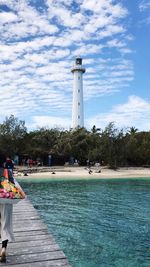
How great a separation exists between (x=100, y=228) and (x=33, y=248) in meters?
5.79

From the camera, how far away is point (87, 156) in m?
46.4

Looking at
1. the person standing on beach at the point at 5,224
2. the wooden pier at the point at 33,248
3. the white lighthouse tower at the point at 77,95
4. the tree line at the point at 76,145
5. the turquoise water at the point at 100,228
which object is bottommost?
the turquoise water at the point at 100,228

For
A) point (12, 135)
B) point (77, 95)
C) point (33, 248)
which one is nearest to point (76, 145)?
point (12, 135)

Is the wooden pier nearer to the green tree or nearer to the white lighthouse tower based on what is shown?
the green tree

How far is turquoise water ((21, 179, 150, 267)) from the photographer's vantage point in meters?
8.55

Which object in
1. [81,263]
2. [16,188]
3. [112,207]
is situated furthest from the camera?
[112,207]

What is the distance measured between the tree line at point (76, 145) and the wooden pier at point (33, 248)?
36.6 meters

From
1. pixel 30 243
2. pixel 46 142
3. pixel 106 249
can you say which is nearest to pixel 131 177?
pixel 46 142

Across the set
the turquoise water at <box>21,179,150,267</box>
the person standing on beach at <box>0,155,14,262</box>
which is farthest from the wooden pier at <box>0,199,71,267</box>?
the turquoise water at <box>21,179,150,267</box>

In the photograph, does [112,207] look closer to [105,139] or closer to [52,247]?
[52,247]

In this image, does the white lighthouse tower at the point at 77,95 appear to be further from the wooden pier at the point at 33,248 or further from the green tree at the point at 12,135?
the wooden pier at the point at 33,248

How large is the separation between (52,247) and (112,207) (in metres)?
10.6

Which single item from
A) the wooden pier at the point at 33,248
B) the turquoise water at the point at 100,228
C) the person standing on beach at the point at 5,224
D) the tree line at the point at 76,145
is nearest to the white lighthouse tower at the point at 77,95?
the tree line at the point at 76,145

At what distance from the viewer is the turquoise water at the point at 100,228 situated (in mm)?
8555
